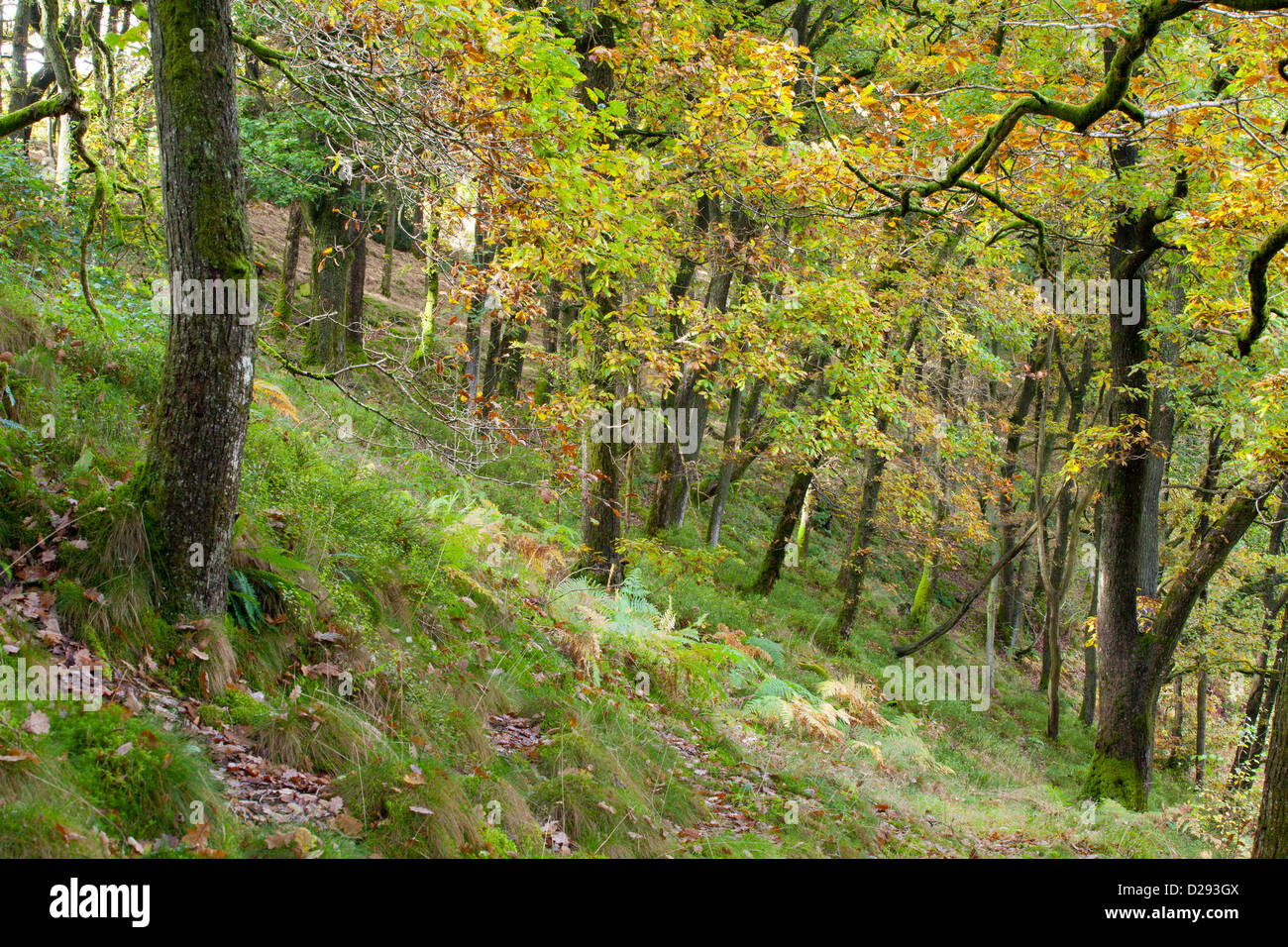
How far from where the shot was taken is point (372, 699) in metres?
4.96

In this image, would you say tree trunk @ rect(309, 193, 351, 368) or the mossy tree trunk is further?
tree trunk @ rect(309, 193, 351, 368)

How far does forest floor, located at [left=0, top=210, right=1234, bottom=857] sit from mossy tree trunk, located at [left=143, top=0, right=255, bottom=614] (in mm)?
219

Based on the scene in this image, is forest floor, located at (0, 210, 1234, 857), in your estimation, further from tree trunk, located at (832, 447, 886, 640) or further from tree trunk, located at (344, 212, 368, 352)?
tree trunk, located at (344, 212, 368, 352)

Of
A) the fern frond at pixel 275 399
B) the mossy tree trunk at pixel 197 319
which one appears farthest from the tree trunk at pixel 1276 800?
the fern frond at pixel 275 399

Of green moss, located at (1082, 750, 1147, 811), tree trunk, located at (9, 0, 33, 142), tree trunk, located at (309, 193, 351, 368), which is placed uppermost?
tree trunk, located at (9, 0, 33, 142)

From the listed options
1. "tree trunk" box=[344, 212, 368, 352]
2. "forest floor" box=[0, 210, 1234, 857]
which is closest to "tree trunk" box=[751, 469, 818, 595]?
"forest floor" box=[0, 210, 1234, 857]

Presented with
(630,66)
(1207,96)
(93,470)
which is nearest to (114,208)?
(93,470)

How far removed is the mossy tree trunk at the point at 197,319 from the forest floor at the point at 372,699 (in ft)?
0.72

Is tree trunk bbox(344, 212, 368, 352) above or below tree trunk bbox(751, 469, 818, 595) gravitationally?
above

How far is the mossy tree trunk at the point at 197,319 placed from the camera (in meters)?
4.31

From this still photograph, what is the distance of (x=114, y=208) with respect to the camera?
19.4ft

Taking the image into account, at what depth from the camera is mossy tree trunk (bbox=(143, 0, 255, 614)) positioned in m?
4.31

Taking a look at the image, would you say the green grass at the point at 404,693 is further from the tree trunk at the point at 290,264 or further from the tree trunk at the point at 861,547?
the tree trunk at the point at 290,264

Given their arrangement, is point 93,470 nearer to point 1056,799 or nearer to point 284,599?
point 284,599
